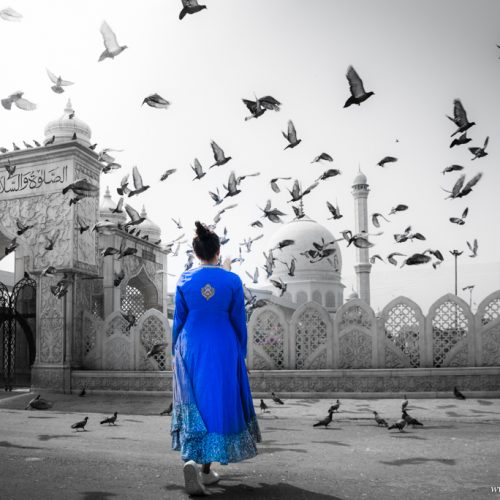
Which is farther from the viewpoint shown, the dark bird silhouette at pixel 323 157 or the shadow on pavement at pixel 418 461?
the dark bird silhouette at pixel 323 157

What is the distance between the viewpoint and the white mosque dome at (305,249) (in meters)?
43.4

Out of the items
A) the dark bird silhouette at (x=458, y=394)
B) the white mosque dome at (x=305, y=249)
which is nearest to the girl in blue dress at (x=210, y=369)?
the dark bird silhouette at (x=458, y=394)

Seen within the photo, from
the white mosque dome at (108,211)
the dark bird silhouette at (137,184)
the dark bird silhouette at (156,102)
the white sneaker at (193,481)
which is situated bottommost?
the white sneaker at (193,481)

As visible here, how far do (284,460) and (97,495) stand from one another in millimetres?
1626

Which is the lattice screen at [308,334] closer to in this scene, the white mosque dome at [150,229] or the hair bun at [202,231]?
the hair bun at [202,231]

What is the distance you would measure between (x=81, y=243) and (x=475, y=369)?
28.2ft

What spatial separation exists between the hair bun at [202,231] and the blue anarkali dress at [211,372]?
221 mm

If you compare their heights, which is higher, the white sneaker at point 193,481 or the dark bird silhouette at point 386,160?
the dark bird silhouette at point 386,160

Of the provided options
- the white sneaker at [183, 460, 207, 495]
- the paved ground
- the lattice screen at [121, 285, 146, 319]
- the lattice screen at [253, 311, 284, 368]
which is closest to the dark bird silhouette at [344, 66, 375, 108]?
the paved ground

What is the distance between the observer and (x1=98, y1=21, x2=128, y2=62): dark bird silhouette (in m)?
5.99

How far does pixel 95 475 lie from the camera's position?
3.73 m

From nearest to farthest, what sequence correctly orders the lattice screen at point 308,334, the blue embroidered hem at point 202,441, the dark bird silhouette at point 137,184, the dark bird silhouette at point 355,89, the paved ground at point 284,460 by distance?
the paved ground at point 284,460 < the blue embroidered hem at point 202,441 < the dark bird silhouette at point 355,89 < the dark bird silhouette at point 137,184 < the lattice screen at point 308,334

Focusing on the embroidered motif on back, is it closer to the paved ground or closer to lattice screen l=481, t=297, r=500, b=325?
the paved ground

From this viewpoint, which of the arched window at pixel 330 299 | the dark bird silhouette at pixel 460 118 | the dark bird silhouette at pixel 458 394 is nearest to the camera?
the dark bird silhouette at pixel 460 118
